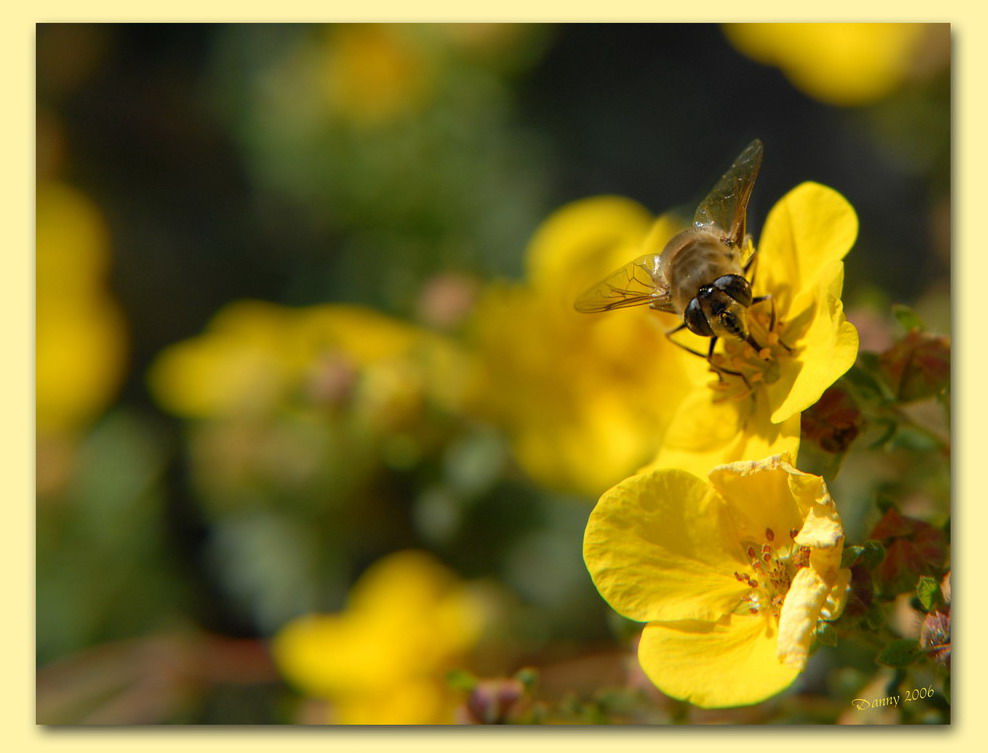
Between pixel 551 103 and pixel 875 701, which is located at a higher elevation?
pixel 551 103

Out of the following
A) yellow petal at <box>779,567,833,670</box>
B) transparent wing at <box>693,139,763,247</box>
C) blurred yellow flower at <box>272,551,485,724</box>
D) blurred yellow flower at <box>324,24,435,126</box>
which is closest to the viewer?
yellow petal at <box>779,567,833,670</box>

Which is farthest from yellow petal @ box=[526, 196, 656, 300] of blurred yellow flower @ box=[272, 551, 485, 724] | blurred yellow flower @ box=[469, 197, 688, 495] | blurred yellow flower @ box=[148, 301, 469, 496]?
blurred yellow flower @ box=[272, 551, 485, 724]

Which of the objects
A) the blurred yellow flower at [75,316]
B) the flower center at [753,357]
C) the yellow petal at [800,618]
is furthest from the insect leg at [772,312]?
the blurred yellow flower at [75,316]

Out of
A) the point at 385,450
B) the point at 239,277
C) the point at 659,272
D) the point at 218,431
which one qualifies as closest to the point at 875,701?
the point at 659,272

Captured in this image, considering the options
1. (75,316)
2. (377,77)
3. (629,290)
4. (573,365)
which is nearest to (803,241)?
(629,290)

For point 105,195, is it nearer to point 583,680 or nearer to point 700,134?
point 700,134

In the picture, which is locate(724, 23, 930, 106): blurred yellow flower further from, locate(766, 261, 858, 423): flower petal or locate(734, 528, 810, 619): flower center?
locate(734, 528, 810, 619): flower center
